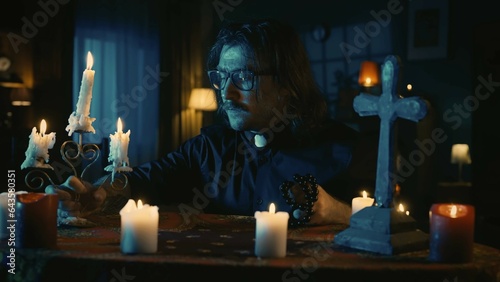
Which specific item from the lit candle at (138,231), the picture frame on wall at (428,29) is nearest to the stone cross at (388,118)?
the lit candle at (138,231)

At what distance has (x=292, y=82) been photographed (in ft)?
7.24

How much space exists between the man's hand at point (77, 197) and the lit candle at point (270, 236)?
1.93ft

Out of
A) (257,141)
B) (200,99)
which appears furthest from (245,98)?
(200,99)

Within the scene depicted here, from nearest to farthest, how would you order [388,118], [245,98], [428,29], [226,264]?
[226,264] → [388,118] → [245,98] → [428,29]

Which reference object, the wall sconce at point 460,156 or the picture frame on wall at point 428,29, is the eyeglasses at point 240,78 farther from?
the picture frame on wall at point 428,29

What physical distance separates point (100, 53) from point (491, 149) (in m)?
3.94

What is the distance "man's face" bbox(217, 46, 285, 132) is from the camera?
2020 mm

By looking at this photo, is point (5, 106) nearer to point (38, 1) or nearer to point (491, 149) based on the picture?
point (38, 1)

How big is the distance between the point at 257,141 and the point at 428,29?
4517 millimetres

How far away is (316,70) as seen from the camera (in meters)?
6.89

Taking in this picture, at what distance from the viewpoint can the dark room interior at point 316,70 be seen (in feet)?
18.4

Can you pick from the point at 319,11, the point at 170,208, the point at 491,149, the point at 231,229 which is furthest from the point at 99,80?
the point at 231,229

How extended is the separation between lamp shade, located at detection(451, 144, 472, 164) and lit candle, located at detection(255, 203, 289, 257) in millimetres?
5023

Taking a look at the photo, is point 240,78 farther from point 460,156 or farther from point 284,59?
point 460,156
